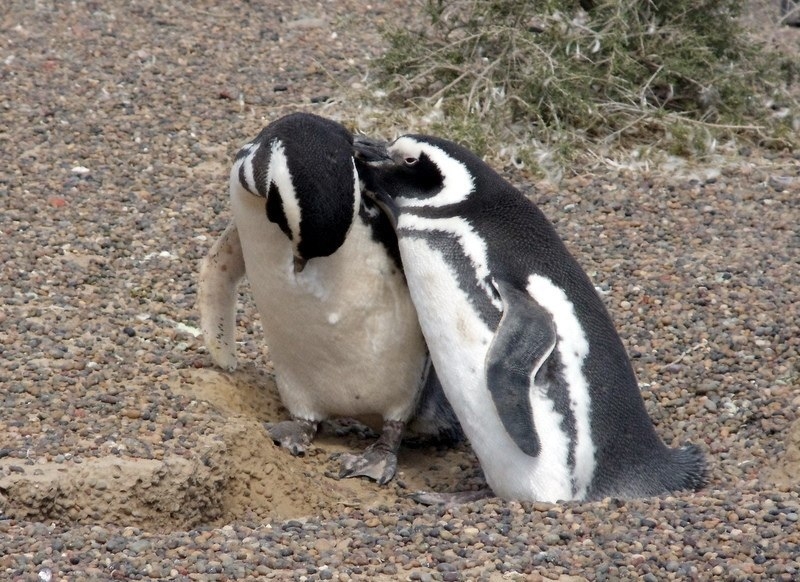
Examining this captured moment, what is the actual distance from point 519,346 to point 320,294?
2.37 ft

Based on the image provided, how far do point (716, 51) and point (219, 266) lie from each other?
3.79 meters

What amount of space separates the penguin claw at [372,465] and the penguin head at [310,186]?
76 centimetres

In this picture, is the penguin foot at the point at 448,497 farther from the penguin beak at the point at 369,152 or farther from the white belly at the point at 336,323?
the penguin beak at the point at 369,152

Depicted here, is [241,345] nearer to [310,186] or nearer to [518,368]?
[310,186]

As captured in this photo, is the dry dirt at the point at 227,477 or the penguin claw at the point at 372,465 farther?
the penguin claw at the point at 372,465

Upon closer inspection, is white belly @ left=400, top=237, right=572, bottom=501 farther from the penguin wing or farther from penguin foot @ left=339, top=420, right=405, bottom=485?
penguin foot @ left=339, top=420, right=405, bottom=485

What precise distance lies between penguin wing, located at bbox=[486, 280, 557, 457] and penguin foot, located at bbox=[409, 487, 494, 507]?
44cm

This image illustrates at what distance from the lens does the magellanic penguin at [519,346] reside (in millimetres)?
3594

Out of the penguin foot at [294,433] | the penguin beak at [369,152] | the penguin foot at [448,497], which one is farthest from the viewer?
the penguin foot at [294,433]

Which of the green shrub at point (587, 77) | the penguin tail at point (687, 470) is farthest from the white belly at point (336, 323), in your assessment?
the green shrub at point (587, 77)

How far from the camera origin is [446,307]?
3.77m

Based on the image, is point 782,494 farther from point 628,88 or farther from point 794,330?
point 628,88

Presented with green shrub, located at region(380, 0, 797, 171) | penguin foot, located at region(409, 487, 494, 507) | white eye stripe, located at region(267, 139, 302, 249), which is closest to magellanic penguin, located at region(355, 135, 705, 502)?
penguin foot, located at region(409, 487, 494, 507)

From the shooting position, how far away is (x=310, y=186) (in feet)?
11.7
